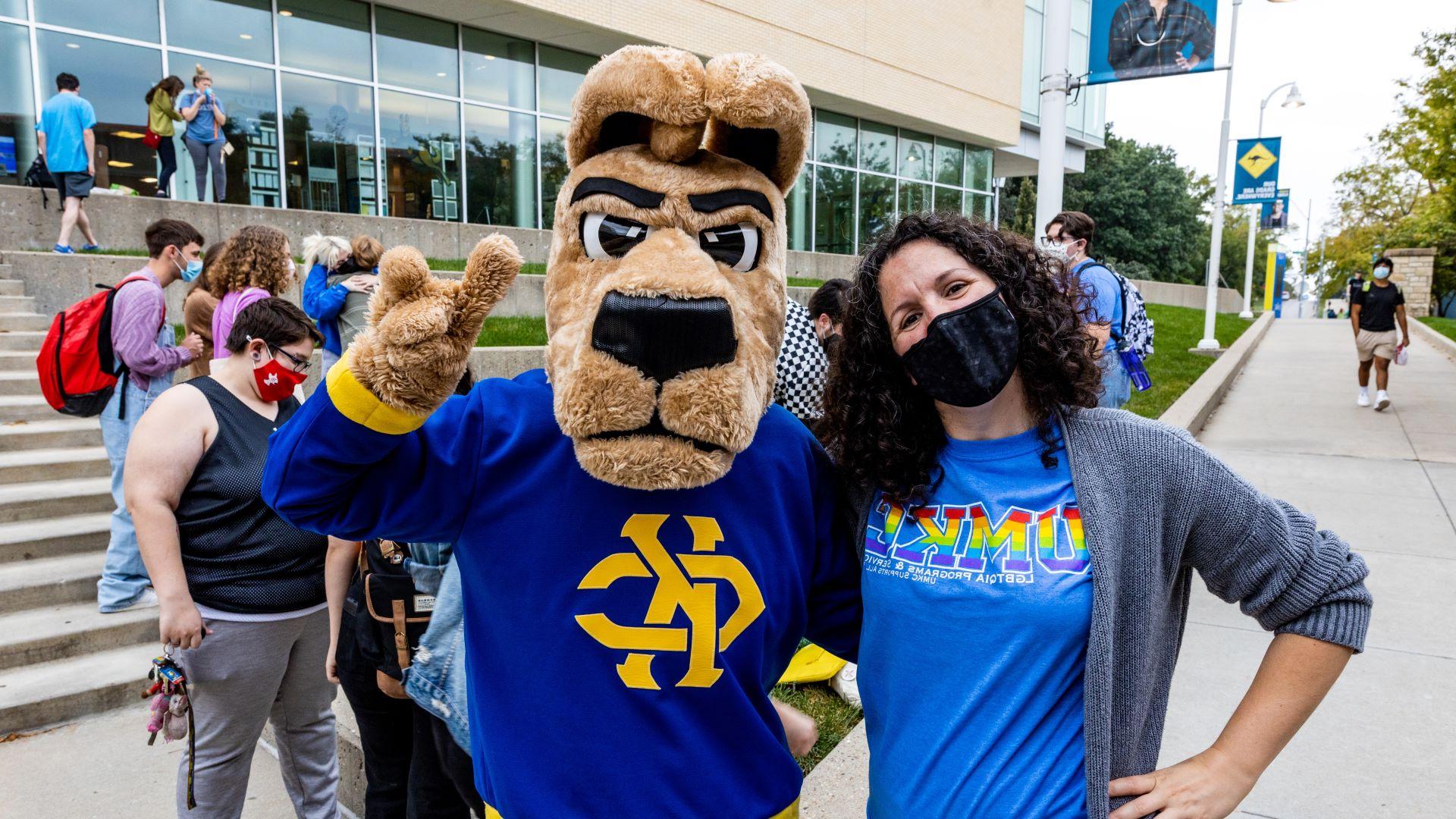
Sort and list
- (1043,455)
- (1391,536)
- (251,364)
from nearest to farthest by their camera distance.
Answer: (1043,455)
(251,364)
(1391,536)

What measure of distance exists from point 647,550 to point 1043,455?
755 mm

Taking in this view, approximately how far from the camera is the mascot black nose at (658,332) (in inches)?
54.8

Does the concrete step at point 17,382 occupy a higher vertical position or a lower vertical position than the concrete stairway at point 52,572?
higher

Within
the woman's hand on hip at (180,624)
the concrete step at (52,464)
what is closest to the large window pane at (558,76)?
the concrete step at (52,464)

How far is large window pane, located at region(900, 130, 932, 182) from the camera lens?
73.3 feet

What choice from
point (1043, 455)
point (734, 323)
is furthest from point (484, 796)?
point (1043, 455)

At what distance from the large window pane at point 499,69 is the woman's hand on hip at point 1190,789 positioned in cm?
1496

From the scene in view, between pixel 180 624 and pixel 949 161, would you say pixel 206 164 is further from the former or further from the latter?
pixel 949 161

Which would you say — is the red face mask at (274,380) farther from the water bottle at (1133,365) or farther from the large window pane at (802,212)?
the large window pane at (802,212)

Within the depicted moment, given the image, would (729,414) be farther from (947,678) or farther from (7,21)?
(7,21)

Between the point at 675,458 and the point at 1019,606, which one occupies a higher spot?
the point at 675,458

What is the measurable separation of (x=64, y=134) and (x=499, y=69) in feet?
24.2

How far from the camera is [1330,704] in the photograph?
4230 mm

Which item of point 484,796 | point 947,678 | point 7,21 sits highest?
point 7,21
